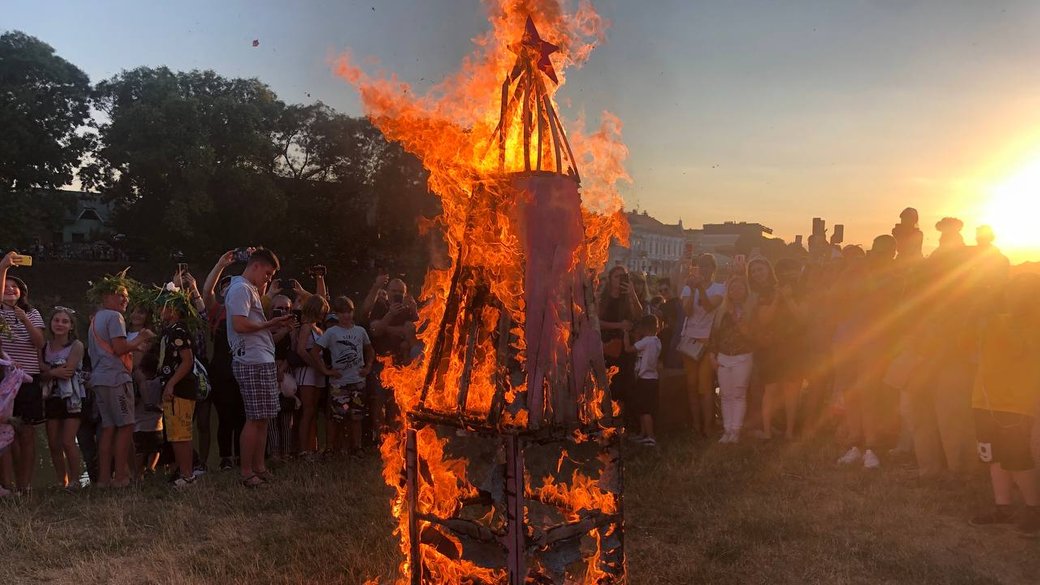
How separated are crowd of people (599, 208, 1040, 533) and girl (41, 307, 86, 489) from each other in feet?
19.1

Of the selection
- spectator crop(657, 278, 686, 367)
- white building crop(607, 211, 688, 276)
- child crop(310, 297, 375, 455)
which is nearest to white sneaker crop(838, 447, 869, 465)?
spectator crop(657, 278, 686, 367)

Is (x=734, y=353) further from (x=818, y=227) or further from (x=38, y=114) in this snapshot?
(x=38, y=114)

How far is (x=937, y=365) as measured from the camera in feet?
22.2

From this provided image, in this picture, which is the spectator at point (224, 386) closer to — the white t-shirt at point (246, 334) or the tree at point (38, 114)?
the white t-shirt at point (246, 334)

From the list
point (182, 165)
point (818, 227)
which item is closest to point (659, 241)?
point (182, 165)

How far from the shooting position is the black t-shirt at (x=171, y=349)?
6621 mm

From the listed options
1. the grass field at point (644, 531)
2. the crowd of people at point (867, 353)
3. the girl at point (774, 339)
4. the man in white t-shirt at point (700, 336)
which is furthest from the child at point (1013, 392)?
the man in white t-shirt at point (700, 336)

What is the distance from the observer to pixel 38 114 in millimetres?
33531

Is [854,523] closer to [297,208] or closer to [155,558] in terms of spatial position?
[155,558]

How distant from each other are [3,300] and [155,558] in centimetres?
340

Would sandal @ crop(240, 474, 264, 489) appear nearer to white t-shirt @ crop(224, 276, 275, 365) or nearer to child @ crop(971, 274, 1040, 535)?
white t-shirt @ crop(224, 276, 275, 365)

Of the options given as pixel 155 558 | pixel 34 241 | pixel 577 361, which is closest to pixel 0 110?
pixel 34 241

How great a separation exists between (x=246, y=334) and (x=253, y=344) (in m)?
0.13

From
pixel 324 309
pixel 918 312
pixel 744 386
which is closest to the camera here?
→ pixel 918 312
